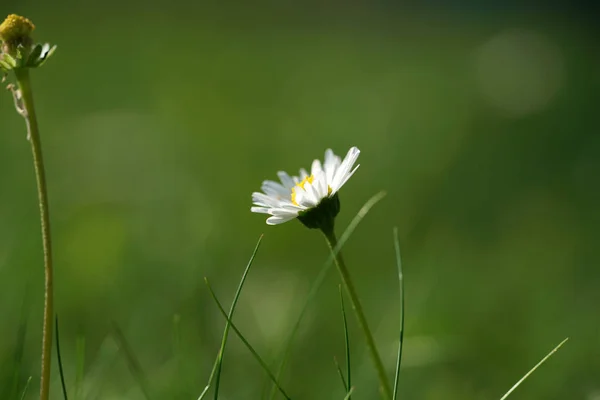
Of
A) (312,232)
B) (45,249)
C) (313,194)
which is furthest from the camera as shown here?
(312,232)

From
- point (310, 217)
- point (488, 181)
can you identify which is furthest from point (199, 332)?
point (488, 181)

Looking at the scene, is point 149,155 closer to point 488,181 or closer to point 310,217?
point 488,181

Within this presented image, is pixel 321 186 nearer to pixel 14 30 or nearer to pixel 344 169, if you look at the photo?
pixel 344 169

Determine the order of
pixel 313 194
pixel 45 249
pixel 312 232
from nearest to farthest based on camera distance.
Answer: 1. pixel 45 249
2. pixel 313 194
3. pixel 312 232

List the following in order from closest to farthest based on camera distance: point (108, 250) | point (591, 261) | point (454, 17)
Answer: point (591, 261) < point (108, 250) < point (454, 17)

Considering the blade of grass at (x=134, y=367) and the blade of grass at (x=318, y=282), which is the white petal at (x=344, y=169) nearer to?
the blade of grass at (x=318, y=282)

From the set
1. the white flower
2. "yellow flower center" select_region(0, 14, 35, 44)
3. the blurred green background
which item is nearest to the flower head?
"yellow flower center" select_region(0, 14, 35, 44)

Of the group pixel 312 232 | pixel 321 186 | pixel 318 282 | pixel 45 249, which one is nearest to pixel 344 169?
pixel 321 186

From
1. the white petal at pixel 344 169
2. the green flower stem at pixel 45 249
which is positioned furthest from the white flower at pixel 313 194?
the green flower stem at pixel 45 249
